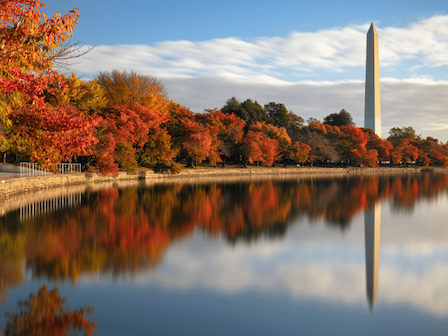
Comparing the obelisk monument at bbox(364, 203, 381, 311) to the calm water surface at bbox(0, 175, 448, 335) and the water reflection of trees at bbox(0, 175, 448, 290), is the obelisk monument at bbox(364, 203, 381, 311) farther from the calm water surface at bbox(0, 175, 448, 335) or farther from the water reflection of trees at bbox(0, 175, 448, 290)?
the water reflection of trees at bbox(0, 175, 448, 290)

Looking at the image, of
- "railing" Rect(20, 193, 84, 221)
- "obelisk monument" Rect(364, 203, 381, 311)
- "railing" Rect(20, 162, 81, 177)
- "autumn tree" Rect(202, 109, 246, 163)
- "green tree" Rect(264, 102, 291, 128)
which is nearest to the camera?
"obelisk monument" Rect(364, 203, 381, 311)

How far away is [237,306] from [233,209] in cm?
1046

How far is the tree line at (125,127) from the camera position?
760cm

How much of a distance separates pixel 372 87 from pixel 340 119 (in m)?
22.2

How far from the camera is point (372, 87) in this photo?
65.8 m

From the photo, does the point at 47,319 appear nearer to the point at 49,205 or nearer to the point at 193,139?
the point at 49,205

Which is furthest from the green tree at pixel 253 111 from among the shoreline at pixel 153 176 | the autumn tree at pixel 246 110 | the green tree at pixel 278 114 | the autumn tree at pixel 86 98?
the autumn tree at pixel 86 98

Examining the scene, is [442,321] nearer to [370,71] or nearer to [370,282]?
[370,282]

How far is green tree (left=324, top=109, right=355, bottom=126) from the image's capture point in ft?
286

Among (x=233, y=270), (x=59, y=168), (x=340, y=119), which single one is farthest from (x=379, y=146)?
(x=233, y=270)

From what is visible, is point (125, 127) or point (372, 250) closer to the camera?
point (372, 250)

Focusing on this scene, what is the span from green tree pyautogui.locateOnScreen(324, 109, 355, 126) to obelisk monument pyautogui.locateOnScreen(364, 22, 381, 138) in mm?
16409

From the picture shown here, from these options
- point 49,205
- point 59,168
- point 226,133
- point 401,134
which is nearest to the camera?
point 49,205

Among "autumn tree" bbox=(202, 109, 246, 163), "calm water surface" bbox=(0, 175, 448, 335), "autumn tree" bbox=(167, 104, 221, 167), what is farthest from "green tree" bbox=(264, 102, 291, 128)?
"calm water surface" bbox=(0, 175, 448, 335)
